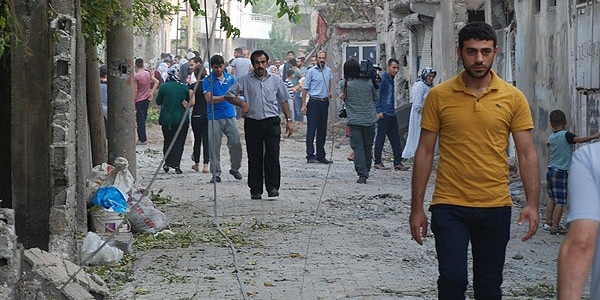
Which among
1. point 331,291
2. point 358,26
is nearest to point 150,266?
point 331,291

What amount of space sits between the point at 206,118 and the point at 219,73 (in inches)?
66.1

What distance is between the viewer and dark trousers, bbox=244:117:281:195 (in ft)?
46.3

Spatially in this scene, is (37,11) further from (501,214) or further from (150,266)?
(501,214)

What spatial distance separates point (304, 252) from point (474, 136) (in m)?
4.22

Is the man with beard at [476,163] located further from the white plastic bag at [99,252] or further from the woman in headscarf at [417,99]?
the woman in headscarf at [417,99]

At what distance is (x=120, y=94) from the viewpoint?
13.6m

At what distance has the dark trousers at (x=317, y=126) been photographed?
2102 centimetres

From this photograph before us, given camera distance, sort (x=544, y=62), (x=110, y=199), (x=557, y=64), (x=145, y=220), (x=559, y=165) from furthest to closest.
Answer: (x=544, y=62) < (x=557, y=64) < (x=559, y=165) < (x=145, y=220) < (x=110, y=199)

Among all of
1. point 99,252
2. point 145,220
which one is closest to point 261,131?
point 145,220

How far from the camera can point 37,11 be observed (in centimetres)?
927

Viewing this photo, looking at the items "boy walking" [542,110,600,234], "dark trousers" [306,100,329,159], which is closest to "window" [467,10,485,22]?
"dark trousers" [306,100,329,159]

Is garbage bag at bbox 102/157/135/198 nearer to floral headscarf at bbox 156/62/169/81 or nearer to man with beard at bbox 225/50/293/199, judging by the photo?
man with beard at bbox 225/50/293/199

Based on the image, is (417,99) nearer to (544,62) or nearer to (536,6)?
(536,6)

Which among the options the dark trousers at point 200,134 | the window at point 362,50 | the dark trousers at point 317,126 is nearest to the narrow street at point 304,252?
the dark trousers at point 200,134
